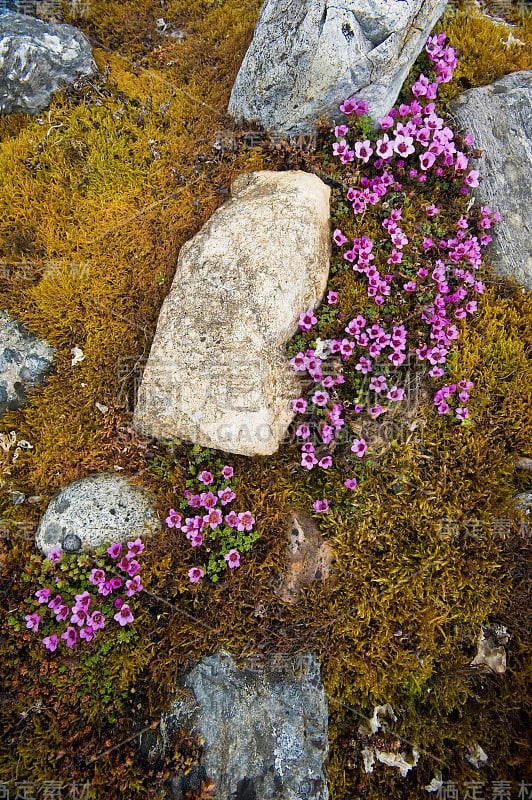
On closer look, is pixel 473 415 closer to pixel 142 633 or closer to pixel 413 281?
pixel 413 281

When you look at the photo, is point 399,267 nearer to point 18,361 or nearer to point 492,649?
point 492,649

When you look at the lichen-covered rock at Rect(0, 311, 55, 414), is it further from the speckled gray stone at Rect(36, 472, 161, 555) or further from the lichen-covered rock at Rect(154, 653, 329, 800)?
the lichen-covered rock at Rect(154, 653, 329, 800)

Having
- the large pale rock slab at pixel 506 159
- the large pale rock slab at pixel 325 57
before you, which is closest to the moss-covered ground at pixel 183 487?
the large pale rock slab at pixel 506 159

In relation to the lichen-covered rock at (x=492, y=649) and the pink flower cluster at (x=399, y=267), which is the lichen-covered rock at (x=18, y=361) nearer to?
the pink flower cluster at (x=399, y=267)

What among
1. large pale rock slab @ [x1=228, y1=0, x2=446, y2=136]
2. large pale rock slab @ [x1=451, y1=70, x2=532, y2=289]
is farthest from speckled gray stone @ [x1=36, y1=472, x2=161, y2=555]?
large pale rock slab @ [x1=451, y1=70, x2=532, y2=289]

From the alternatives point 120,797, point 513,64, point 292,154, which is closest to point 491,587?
point 120,797
